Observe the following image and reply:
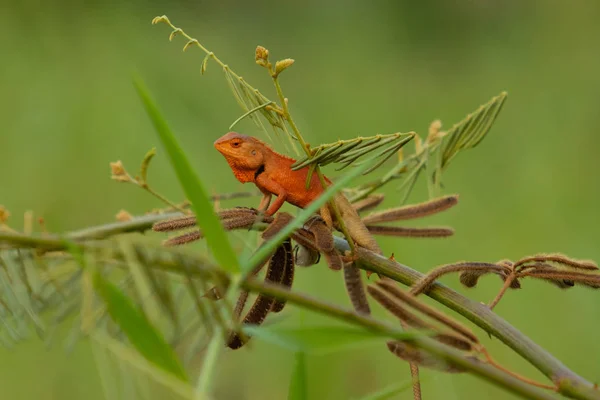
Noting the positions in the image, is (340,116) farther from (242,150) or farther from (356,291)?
(356,291)

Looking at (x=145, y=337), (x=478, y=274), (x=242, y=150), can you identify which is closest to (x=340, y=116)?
(x=242, y=150)

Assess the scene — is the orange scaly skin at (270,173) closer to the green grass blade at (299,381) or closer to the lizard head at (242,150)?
the lizard head at (242,150)

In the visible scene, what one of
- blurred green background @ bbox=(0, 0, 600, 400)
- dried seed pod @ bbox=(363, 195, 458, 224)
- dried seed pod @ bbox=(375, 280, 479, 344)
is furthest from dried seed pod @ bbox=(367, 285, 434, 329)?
blurred green background @ bbox=(0, 0, 600, 400)

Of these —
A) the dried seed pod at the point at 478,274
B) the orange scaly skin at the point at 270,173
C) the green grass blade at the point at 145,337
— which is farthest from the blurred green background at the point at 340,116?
the green grass blade at the point at 145,337

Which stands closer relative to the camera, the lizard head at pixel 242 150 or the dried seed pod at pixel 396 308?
the dried seed pod at pixel 396 308

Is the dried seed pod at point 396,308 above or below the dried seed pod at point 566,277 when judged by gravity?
above

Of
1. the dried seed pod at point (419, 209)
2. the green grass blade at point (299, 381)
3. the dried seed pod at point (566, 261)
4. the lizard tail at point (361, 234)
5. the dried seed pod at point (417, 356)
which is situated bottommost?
the green grass blade at point (299, 381)

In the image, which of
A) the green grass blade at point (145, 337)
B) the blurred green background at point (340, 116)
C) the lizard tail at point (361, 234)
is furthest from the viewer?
the blurred green background at point (340, 116)

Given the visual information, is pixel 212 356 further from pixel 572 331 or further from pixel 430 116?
pixel 430 116
